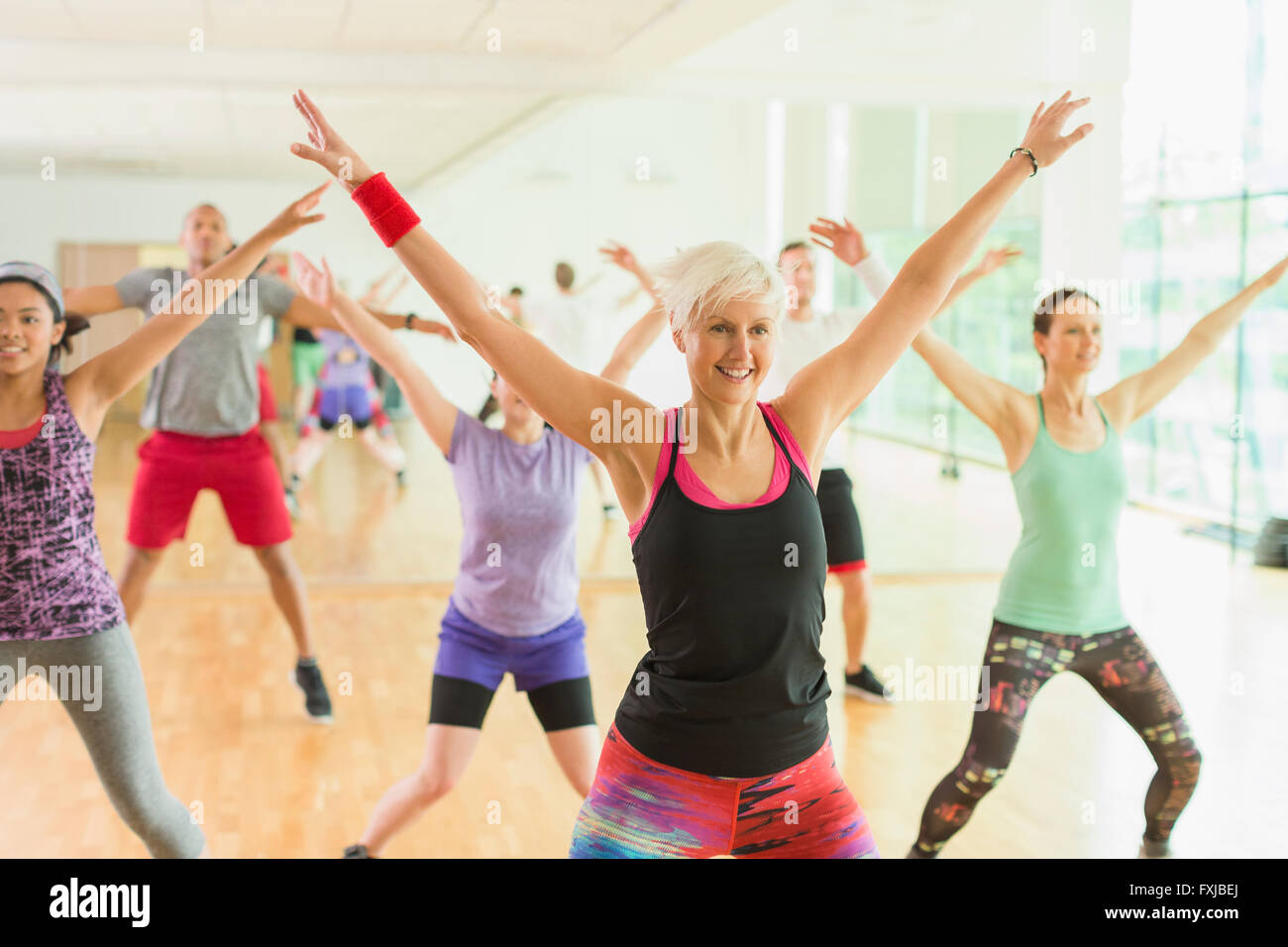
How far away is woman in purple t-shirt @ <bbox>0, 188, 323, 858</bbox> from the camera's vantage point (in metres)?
2.38

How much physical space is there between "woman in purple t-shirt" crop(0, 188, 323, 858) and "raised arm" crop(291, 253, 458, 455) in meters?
0.26

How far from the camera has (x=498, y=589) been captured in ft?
9.34

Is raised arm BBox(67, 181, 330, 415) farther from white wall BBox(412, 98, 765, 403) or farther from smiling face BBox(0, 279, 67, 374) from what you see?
white wall BBox(412, 98, 765, 403)

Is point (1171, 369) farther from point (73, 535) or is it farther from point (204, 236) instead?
point (204, 236)

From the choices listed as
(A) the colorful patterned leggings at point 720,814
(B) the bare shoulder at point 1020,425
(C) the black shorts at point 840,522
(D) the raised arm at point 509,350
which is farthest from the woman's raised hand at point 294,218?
(C) the black shorts at point 840,522

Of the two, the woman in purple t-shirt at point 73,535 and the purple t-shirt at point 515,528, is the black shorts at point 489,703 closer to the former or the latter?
the purple t-shirt at point 515,528

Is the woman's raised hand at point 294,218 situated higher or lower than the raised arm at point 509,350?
higher

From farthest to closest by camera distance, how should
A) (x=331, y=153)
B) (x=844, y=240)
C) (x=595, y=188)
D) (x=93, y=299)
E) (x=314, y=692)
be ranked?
(x=595, y=188) < (x=314, y=692) < (x=93, y=299) < (x=844, y=240) < (x=331, y=153)

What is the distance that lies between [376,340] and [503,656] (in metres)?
Answer: 0.75

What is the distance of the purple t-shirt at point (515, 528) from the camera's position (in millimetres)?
2846

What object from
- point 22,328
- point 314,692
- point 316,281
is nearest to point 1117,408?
point 316,281

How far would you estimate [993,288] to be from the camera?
10281 millimetres

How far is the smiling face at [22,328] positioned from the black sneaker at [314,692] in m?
2.23
